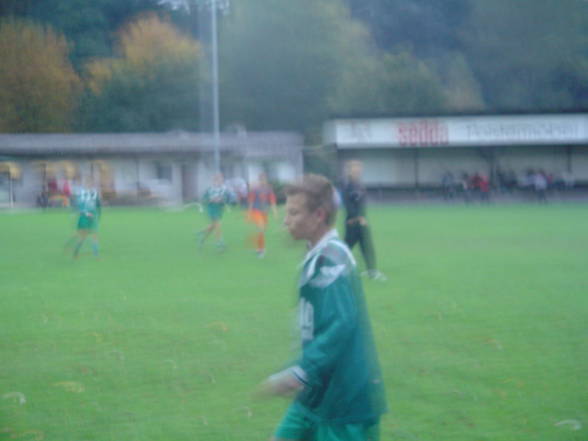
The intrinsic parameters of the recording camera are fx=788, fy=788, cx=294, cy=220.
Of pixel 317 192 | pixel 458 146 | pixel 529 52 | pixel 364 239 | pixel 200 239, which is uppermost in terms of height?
pixel 529 52

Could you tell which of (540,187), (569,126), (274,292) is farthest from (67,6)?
(569,126)

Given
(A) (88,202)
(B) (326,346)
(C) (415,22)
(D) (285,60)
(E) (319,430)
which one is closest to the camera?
(B) (326,346)

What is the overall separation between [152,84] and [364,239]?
33.2m

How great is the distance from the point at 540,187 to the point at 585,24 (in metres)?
8.30

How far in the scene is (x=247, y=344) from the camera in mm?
8102

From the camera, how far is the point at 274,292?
462 inches

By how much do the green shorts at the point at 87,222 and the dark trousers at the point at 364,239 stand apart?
6651mm

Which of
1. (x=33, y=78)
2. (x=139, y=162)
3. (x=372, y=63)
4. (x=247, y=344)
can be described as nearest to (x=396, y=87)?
(x=372, y=63)

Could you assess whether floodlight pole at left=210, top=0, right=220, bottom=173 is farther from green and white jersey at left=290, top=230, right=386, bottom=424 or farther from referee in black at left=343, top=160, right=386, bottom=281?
green and white jersey at left=290, top=230, right=386, bottom=424

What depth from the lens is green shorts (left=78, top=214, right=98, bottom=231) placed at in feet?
56.3

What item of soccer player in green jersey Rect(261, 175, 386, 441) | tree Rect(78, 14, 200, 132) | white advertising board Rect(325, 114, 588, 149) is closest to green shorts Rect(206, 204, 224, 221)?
tree Rect(78, 14, 200, 132)

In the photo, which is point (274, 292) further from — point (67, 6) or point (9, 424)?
point (9, 424)

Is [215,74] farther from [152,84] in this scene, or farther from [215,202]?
[215,202]

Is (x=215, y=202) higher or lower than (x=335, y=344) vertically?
lower
